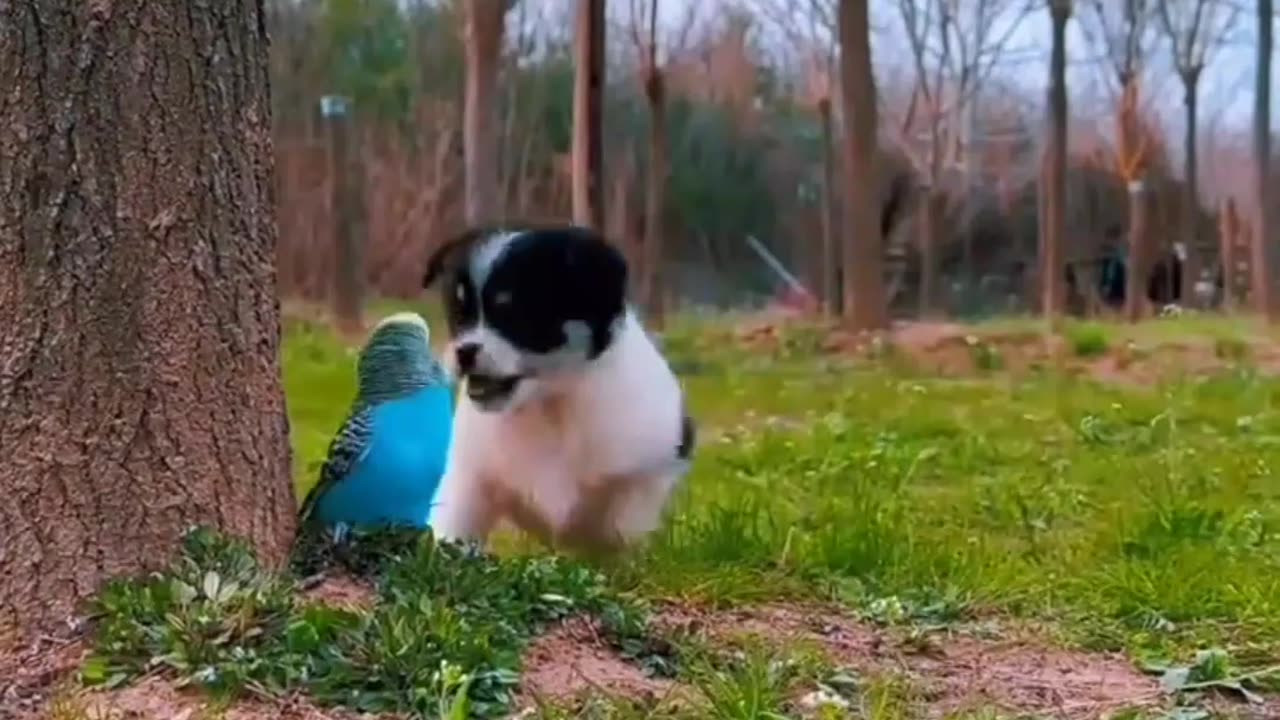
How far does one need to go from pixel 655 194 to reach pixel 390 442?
1031cm

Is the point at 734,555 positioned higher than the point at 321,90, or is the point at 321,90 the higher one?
the point at 321,90

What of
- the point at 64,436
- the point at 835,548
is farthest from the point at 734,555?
the point at 64,436

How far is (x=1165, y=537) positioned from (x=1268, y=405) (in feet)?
12.7

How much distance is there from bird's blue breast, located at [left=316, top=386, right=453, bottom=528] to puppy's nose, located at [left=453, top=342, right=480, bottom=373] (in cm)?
7

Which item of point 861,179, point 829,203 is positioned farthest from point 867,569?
point 829,203

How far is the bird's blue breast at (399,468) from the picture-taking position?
98.0 inches

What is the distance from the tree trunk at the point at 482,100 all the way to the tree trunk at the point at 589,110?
472 mm

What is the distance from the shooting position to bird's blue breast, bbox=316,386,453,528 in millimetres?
2488

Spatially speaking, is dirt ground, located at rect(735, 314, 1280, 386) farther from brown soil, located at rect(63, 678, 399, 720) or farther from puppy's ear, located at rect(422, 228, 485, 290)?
brown soil, located at rect(63, 678, 399, 720)

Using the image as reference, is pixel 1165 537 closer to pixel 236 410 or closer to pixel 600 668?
pixel 600 668

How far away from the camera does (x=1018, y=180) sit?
2397 centimetres

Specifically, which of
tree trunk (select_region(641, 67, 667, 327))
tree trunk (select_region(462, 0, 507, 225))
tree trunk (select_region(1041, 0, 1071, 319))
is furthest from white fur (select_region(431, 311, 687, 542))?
tree trunk (select_region(1041, 0, 1071, 319))

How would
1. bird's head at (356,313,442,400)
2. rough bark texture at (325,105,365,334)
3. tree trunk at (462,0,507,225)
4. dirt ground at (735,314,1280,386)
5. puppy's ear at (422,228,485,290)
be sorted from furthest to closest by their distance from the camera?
1. rough bark texture at (325,105,365,334)
2. dirt ground at (735,314,1280,386)
3. tree trunk at (462,0,507,225)
4. puppy's ear at (422,228,485,290)
5. bird's head at (356,313,442,400)

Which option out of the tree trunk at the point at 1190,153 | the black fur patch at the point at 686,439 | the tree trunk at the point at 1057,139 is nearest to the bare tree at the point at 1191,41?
the tree trunk at the point at 1190,153
